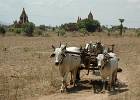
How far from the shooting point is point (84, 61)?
15586 mm

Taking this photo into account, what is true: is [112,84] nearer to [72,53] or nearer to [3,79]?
[72,53]

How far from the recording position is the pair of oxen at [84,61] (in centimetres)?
1395

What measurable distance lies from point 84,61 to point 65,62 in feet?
4.13

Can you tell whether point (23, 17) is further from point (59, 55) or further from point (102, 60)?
point (102, 60)

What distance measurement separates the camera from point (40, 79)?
16.4 m

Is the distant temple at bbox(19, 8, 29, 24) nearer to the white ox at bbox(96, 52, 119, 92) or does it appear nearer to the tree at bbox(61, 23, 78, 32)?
the tree at bbox(61, 23, 78, 32)

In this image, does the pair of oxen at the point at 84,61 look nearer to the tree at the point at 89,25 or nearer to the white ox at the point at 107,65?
the white ox at the point at 107,65

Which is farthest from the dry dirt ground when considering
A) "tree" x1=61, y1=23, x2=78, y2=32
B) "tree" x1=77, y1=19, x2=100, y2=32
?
"tree" x1=61, y1=23, x2=78, y2=32

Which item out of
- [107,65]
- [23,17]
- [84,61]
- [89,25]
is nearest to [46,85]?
[84,61]

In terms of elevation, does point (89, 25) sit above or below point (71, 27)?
above

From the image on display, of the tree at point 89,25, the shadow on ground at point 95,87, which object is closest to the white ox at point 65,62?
the shadow on ground at point 95,87

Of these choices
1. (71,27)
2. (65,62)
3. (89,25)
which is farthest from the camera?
(71,27)

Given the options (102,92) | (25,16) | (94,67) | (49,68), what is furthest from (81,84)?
(25,16)

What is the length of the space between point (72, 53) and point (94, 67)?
115cm
